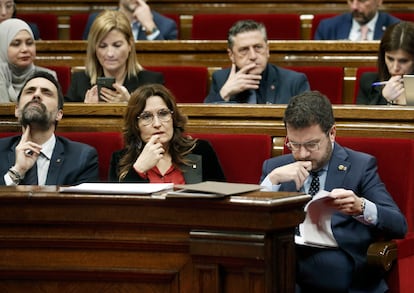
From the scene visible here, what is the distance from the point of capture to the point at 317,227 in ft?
4.91

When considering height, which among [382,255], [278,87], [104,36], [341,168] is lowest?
[382,255]

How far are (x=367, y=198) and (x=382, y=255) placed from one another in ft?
0.50

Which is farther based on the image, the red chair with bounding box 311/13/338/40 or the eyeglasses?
the red chair with bounding box 311/13/338/40

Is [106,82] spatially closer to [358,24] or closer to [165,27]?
[165,27]

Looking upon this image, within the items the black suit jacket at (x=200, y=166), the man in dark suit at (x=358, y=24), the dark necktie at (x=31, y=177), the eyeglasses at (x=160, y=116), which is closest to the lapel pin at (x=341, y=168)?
the black suit jacket at (x=200, y=166)

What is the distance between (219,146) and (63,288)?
2.23 feet

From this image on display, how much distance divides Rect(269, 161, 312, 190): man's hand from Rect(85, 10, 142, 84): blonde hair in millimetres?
800

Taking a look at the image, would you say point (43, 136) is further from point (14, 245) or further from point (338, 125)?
point (14, 245)

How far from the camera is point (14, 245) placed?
1.20m

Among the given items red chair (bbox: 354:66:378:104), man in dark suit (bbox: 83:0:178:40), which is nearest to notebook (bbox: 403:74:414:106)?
red chair (bbox: 354:66:378:104)

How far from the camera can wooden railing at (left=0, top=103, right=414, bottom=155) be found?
1.76 m

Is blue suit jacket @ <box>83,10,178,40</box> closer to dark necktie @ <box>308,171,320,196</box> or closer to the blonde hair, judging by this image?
the blonde hair

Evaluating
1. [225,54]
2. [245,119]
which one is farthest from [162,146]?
[225,54]

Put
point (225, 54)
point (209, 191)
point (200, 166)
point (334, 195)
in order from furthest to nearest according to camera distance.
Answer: point (225, 54), point (200, 166), point (334, 195), point (209, 191)
